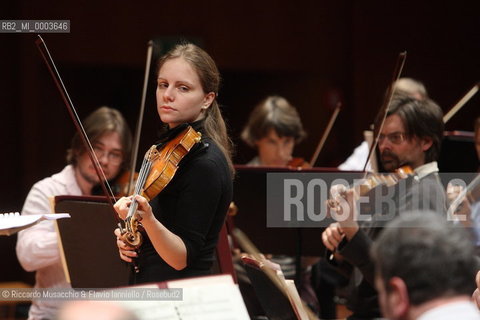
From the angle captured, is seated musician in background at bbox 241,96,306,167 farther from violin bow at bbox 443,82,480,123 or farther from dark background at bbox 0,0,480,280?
dark background at bbox 0,0,480,280

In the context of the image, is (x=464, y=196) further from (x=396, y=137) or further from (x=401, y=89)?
(x=401, y=89)

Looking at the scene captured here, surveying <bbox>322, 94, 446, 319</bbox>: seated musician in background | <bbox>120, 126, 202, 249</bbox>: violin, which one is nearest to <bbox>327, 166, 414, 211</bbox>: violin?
<bbox>322, 94, 446, 319</bbox>: seated musician in background

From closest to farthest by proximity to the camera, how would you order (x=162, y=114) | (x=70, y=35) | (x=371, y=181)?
(x=162, y=114)
(x=371, y=181)
(x=70, y=35)

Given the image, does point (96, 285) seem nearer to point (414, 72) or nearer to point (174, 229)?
point (174, 229)

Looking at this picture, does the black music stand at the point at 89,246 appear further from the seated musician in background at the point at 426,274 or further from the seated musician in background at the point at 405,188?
the seated musician in background at the point at 426,274

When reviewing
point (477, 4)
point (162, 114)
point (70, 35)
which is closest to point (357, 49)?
point (477, 4)

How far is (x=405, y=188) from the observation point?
2684mm

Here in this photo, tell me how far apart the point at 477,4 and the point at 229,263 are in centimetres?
349

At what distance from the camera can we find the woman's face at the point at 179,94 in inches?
85.2

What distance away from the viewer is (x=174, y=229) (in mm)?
2070

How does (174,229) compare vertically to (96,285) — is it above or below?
above

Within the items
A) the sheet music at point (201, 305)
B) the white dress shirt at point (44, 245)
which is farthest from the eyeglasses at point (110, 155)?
the sheet music at point (201, 305)

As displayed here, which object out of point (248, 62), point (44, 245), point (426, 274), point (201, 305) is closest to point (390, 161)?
point (44, 245)

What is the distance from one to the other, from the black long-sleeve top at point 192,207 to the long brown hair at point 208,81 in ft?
0.31
